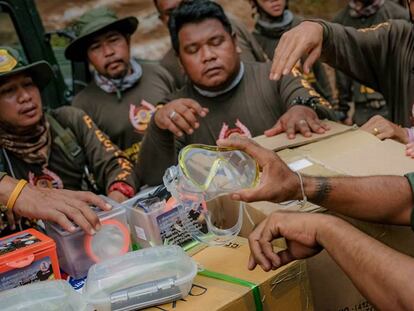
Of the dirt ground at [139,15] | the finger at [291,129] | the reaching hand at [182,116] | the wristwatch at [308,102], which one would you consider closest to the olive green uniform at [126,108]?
the reaching hand at [182,116]

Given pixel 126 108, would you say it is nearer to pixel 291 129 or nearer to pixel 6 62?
pixel 6 62

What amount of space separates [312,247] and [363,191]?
0.29m

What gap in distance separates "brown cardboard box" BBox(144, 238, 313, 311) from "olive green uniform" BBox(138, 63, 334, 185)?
100 cm

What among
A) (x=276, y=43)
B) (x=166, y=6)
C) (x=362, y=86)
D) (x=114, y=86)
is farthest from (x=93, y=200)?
(x=362, y=86)

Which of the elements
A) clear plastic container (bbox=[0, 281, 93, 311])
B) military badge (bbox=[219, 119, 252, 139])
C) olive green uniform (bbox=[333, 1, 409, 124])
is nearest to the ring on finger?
military badge (bbox=[219, 119, 252, 139])

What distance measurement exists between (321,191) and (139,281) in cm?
59

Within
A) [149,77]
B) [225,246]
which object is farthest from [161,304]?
[149,77]

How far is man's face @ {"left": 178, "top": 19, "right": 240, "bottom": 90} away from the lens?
247 centimetres

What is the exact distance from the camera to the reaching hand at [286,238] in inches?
55.3

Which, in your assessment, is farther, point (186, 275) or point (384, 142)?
point (384, 142)

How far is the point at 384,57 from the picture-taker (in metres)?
2.45

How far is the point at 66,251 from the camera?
1.65 metres

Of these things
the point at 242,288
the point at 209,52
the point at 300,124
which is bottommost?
the point at 242,288

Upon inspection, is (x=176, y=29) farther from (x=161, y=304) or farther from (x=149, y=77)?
(x=161, y=304)
